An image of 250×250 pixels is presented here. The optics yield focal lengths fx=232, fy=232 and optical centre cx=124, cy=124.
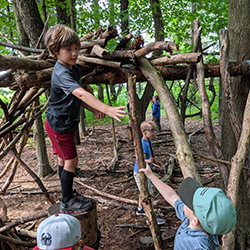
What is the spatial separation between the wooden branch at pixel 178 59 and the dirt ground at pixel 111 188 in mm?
2538

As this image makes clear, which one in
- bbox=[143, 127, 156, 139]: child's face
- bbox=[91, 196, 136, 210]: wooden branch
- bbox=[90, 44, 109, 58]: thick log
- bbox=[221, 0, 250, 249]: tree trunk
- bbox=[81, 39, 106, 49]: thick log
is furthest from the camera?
bbox=[91, 196, 136, 210]: wooden branch

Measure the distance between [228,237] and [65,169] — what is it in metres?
1.81

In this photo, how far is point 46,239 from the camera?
4.43 feet

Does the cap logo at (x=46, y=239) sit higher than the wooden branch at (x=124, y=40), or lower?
lower

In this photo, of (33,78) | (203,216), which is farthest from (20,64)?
(203,216)

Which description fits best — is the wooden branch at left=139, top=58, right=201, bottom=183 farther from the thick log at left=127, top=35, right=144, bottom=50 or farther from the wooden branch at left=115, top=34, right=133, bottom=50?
the wooden branch at left=115, top=34, right=133, bottom=50

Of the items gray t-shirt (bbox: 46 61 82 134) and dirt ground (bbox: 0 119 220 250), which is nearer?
gray t-shirt (bbox: 46 61 82 134)

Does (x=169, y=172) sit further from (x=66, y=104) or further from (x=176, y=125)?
(x=66, y=104)

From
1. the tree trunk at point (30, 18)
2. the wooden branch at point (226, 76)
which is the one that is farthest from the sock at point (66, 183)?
the tree trunk at point (30, 18)

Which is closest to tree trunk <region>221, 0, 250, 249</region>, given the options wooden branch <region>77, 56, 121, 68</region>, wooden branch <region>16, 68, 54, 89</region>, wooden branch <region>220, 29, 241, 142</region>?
wooden branch <region>220, 29, 241, 142</region>

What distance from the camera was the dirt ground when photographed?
145 inches

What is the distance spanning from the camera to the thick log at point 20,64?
2383 mm

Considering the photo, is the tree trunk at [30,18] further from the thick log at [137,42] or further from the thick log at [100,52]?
the thick log at [137,42]

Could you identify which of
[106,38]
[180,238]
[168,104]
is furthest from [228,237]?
[106,38]
